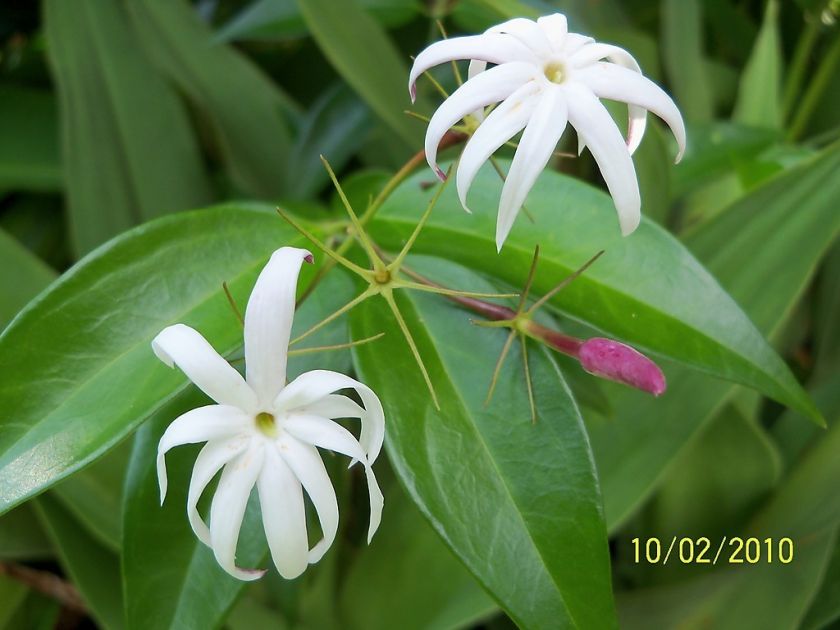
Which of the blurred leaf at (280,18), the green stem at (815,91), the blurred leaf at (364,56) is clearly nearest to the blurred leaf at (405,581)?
the blurred leaf at (364,56)

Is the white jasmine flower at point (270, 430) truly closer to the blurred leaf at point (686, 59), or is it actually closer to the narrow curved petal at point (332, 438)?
the narrow curved petal at point (332, 438)

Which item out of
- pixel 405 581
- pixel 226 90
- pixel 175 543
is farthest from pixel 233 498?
pixel 226 90

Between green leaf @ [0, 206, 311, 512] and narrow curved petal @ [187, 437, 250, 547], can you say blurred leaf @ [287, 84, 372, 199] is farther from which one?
narrow curved petal @ [187, 437, 250, 547]

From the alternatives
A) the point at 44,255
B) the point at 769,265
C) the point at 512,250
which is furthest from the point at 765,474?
the point at 44,255

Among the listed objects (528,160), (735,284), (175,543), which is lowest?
(175,543)

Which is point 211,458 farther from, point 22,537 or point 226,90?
point 226,90
